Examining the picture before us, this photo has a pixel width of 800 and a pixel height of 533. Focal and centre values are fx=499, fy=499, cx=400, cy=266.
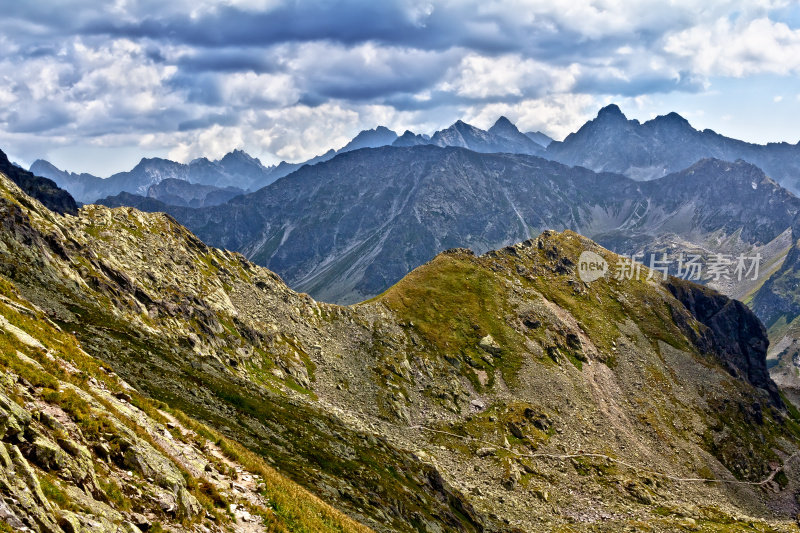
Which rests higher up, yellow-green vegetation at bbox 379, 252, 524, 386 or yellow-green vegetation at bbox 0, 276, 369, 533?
yellow-green vegetation at bbox 0, 276, 369, 533

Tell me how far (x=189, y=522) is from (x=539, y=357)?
129 m

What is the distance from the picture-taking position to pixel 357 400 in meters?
107

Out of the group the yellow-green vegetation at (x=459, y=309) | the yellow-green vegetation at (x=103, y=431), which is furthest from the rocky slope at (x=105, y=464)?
the yellow-green vegetation at (x=459, y=309)

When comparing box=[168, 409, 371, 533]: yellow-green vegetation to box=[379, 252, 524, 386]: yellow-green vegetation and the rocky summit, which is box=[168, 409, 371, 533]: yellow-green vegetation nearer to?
the rocky summit

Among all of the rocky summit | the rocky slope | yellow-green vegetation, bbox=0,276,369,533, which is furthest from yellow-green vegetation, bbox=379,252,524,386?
the rocky slope

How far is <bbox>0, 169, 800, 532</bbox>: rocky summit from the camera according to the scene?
71.6 ft

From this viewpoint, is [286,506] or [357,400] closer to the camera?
[286,506]

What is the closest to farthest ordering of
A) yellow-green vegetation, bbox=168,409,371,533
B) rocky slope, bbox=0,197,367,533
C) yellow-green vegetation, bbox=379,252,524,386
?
rocky slope, bbox=0,197,367,533, yellow-green vegetation, bbox=168,409,371,533, yellow-green vegetation, bbox=379,252,524,386

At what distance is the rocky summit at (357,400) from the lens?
21.8 m

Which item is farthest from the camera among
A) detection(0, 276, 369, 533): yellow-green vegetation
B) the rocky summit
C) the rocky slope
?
the rocky summit

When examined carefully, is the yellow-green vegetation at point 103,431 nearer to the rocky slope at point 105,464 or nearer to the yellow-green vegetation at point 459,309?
the rocky slope at point 105,464

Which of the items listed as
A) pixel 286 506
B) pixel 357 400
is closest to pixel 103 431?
pixel 286 506

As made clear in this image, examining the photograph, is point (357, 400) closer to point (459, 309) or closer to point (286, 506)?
point (459, 309)

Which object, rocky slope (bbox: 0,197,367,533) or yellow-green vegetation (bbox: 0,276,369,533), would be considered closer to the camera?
rocky slope (bbox: 0,197,367,533)
